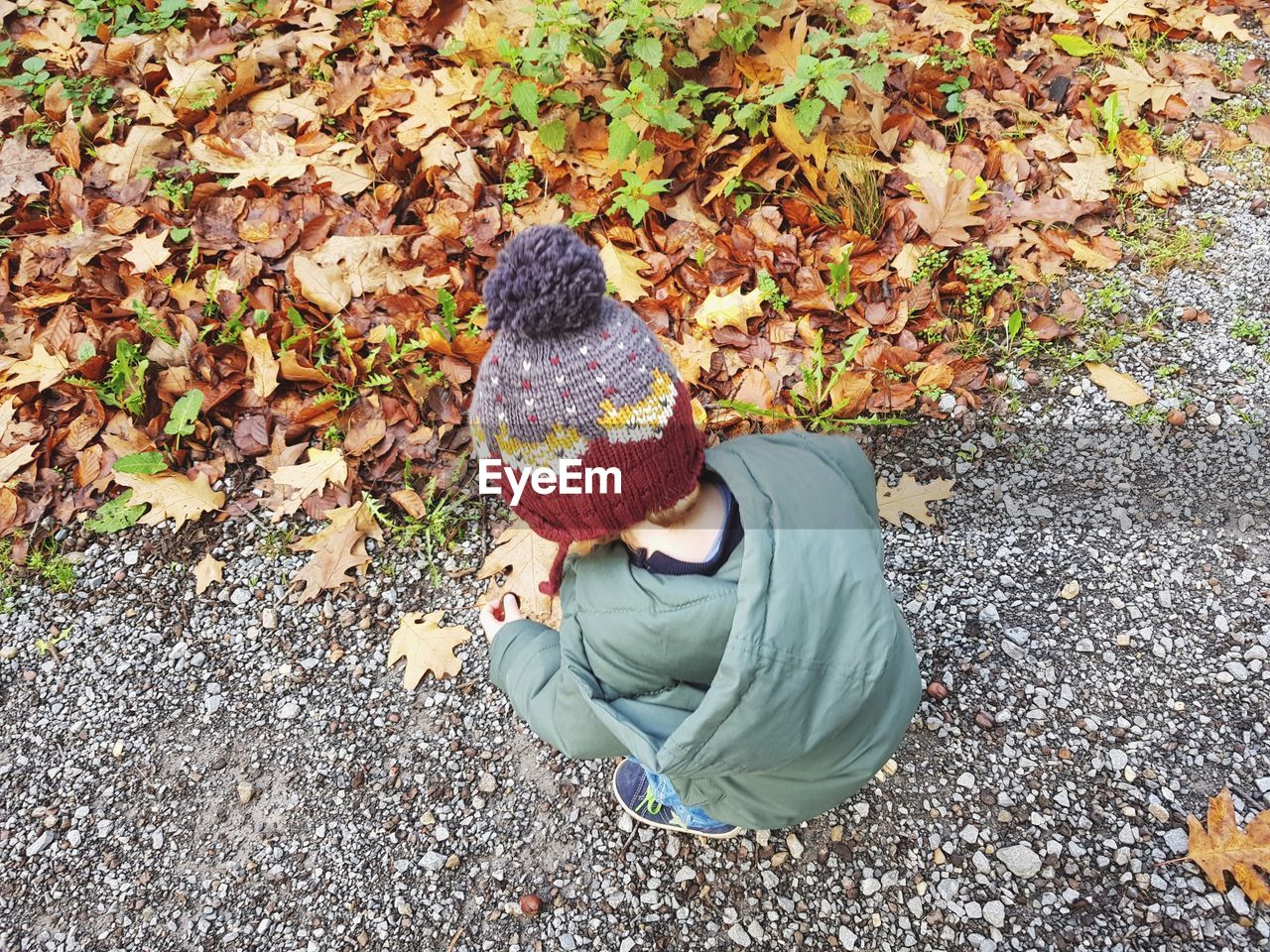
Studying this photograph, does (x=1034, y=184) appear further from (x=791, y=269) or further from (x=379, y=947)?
(x=379, y=947)

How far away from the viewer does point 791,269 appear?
2941 millimetres

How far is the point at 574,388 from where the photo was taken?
4.29ft

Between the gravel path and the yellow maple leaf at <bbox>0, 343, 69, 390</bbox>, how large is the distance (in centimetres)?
69

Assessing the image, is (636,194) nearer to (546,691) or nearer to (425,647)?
(425,647)

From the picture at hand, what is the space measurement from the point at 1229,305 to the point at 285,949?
360cm

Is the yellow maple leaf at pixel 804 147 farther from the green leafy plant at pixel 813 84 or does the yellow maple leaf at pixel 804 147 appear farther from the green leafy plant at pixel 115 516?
the green leafy plant at pixel 115 516

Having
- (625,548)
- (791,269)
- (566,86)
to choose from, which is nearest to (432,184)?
(566,86)

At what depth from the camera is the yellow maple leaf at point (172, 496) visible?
9.01 ft

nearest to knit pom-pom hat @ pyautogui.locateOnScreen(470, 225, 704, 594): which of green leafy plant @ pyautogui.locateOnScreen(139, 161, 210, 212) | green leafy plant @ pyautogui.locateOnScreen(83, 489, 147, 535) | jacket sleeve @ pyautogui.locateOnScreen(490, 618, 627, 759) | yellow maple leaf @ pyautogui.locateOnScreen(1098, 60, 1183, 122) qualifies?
jacket sleeve @ pyautogui.locateOnScreen(490, 618, 627, 759)

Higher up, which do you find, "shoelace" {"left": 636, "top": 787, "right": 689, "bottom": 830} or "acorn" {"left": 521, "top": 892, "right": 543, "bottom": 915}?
"shoelace" {"left": 636, "top": 787, "right": 689, "bottom": 830}

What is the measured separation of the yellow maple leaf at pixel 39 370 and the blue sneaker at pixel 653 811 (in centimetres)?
240

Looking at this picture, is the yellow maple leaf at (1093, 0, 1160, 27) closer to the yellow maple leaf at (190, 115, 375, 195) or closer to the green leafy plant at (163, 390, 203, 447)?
the yellow maple leaf at (190, 115, 375, 195)

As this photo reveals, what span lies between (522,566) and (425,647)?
383mm

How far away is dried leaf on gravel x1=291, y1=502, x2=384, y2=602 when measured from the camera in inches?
104
